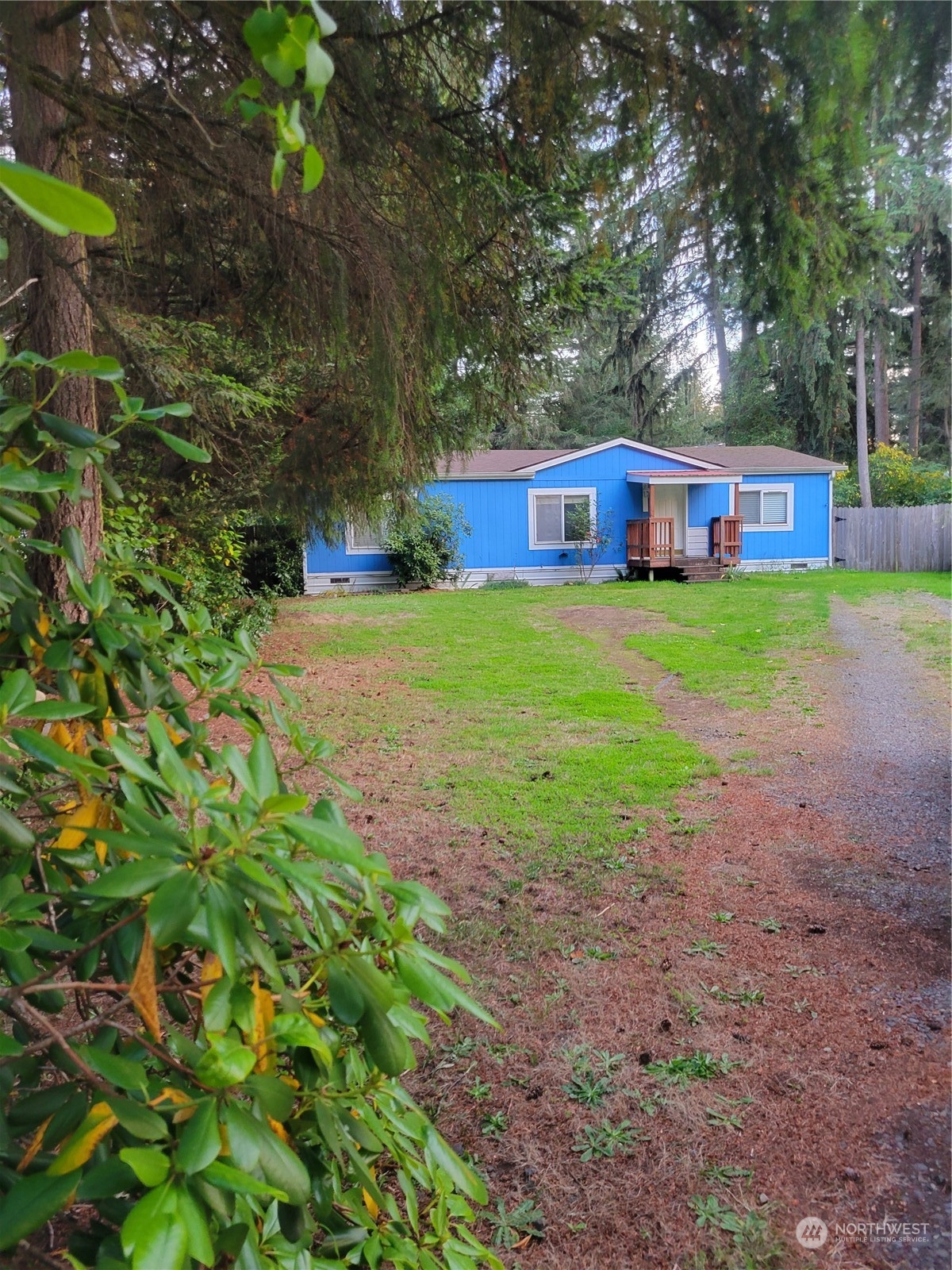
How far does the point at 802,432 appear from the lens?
27531mm

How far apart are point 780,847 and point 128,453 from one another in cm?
510

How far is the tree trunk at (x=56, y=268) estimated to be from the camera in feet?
10.7

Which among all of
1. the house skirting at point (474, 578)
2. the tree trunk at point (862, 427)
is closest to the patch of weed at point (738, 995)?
the house skirting at point (474, 578)

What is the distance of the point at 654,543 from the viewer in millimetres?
19562

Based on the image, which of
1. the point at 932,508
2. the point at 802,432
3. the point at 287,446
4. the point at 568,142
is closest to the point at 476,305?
the point at 568,142

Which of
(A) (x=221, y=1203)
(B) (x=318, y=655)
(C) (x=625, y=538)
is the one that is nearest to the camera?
(A) (x=221, y=1203)

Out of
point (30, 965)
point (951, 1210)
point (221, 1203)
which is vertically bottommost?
point (951, 1210)

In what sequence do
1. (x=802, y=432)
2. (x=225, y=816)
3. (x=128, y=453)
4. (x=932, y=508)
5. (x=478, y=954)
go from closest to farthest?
1. (x=225, y=816)
2. (x=478, y=954)
3. (x=128, y=453)
4. (x=932, y=508)
5. (x=802, y=432)

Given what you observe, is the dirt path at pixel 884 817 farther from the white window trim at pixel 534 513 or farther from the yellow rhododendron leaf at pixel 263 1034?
the white window trim at pixel 534 513

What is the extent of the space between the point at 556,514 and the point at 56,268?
56.7 feet

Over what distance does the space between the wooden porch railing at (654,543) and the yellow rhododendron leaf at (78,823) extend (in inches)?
741

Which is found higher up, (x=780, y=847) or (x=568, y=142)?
(x=568, y=142)

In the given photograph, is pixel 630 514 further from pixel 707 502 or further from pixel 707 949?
pixel 707 949

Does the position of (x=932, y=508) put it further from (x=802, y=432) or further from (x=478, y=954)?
(x=478, y=954)
